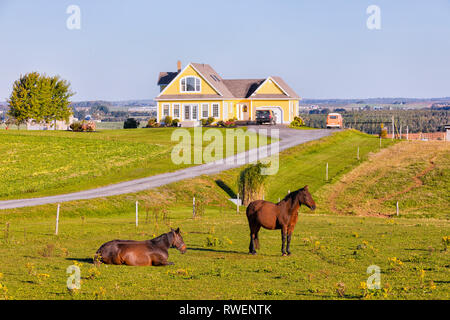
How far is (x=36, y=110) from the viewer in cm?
10694

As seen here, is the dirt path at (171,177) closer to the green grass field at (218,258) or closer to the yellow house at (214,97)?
the green grass field at (218,258)

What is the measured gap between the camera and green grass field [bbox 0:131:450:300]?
51.4 ft

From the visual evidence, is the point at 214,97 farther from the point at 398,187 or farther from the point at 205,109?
the point at 398,187

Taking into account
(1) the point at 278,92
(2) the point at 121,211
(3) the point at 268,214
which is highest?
(1) the point at 278,92

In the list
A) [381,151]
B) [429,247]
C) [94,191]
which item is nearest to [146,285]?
[429,247]

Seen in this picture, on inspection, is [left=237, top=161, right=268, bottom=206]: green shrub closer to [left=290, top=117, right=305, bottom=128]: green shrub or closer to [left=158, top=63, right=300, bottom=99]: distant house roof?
[left=158, top=63, right=300, bottom=99]: distant house roof

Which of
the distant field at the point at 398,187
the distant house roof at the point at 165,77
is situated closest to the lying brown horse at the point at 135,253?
the distant field at the point at 398,187

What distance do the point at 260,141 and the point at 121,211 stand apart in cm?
3959

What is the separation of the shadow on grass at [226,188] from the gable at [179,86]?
4817 centimetres

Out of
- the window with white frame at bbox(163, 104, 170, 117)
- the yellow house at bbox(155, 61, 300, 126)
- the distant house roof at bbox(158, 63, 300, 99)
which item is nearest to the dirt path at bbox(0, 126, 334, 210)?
the yellow house at bbox(155, 61, 300, 126)

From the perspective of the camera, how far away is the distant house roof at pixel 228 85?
10011 centimetres

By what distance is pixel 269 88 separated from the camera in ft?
349
